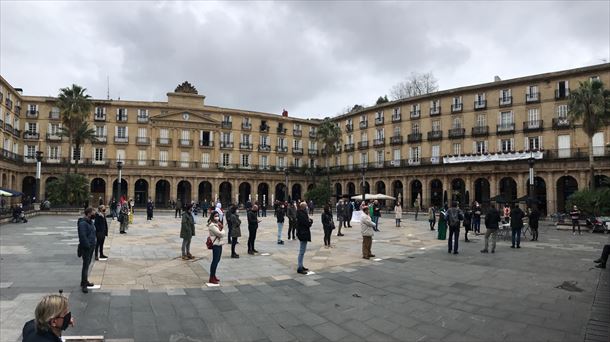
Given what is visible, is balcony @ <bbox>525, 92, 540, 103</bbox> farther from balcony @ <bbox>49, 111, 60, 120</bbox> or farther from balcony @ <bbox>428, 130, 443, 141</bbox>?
balcony @ <bbox>49, 111, 60, 120</bbox>

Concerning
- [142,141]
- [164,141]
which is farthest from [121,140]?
[164,141]

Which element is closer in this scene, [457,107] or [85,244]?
[85,244]

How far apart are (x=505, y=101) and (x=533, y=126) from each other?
14.0ft

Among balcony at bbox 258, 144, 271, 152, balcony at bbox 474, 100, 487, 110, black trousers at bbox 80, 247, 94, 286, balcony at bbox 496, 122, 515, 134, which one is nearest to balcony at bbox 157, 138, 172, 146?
balcony at bbox 258, 144, 271, 152

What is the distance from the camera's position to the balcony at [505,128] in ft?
135

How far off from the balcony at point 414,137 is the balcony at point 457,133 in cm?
406

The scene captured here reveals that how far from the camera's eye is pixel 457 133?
4509 centimetres

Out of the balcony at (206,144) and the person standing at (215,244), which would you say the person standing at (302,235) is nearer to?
the person standing at (215,244)

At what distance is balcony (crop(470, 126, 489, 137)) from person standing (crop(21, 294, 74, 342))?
46.9 metres

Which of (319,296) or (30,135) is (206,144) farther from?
(319,296)

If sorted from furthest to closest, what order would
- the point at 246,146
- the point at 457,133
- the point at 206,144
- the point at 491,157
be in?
the point at 246,146
the point at 206,144
the point at 457,133
the point at 491,157

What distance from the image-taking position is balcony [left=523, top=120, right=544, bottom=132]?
3928 centimetres

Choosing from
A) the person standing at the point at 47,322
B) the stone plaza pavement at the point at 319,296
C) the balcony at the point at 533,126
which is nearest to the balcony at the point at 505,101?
the balcony at the point at 533,126

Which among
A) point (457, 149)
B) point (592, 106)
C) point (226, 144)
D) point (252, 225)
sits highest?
point (226, 144)
